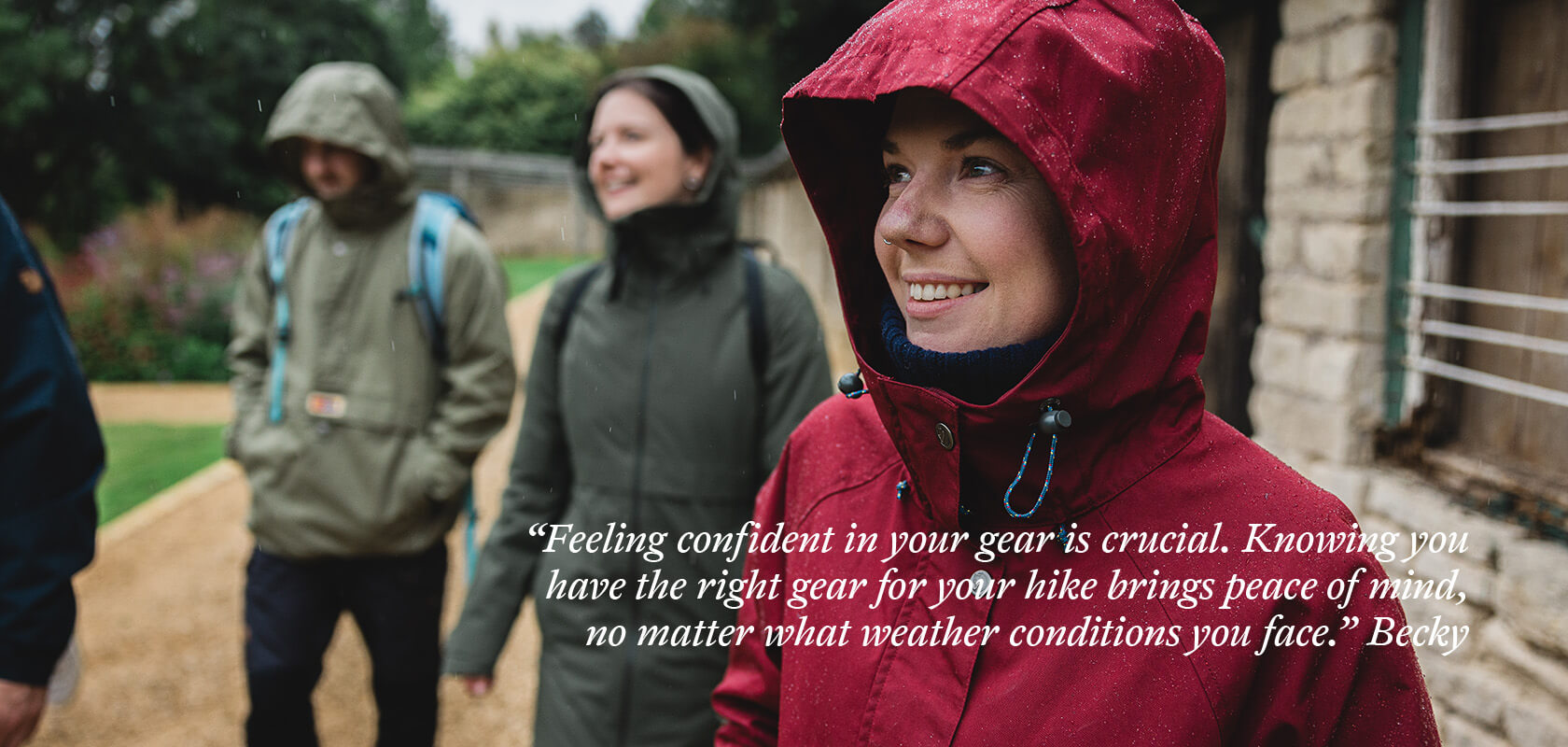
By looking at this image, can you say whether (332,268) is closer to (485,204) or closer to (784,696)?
(784,696)

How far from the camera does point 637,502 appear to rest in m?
2.67

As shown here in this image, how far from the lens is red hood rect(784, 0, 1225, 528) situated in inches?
48.4

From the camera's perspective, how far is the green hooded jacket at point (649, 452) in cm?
262

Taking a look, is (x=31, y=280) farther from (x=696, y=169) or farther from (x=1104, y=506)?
(x=1104, y=506)

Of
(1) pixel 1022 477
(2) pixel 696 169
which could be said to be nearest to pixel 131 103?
(2) pixel 696 169

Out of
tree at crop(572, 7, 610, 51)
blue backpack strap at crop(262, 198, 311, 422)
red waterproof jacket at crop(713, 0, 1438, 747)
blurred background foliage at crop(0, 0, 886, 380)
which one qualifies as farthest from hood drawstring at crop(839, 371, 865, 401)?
tree at crop(572, 7, 610, 51)

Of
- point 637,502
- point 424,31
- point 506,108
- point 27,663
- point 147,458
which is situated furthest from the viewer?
point 424,31

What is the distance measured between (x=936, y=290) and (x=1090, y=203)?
25 centimetres

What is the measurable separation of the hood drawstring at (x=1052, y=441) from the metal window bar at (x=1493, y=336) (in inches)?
82.9

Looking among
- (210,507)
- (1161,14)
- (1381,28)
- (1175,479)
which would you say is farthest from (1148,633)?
(210,507)

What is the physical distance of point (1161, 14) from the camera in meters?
1.32

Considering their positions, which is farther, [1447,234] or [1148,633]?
[1447,234]

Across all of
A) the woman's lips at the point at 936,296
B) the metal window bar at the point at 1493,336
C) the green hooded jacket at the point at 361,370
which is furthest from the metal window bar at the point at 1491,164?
the green hooded jacket at the point at 361,370

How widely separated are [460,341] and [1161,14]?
8.70ft
